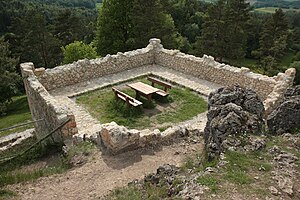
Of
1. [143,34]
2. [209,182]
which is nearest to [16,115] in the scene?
[143,34]

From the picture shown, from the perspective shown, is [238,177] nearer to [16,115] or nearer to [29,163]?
[29,163]

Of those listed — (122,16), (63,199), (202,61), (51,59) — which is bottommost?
(51,59)

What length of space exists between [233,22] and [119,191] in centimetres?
2932

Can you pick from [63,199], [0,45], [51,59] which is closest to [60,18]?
[51,59]

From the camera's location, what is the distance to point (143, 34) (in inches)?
925

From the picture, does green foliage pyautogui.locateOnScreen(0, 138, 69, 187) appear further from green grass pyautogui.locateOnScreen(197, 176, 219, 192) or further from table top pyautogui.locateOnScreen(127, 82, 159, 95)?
green grass pyautogui.locateOnScreen(197, 176, 219, 192)

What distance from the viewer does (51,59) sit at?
1448 inches

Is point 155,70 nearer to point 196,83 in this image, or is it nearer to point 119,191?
point 196,83

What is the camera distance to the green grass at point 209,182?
17.4 feet

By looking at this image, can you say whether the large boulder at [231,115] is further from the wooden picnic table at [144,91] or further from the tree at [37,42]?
the tree at [37,42]

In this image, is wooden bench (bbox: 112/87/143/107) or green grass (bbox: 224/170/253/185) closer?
green grass (bbox: 224/170/253/185)

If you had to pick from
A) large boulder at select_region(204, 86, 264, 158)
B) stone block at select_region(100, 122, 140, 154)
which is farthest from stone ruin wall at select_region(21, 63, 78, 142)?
large boulder at select_region(204, 86, 264, 158)

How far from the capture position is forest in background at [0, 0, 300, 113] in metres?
23.1

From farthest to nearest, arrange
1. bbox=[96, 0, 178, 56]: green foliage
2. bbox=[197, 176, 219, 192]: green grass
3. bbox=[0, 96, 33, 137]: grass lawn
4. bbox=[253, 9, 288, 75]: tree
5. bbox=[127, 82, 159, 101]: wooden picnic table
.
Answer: bbox=[253, 9, 288, 75]: tree → bbox=[96, 0, 178, 56]: green foliage → bbox=[0, 96, 33, 137]: grass lawn → bbox=[127, 82, 159, 101]: wooden picnic table → bbox=[197, 176, 219, 192]: green grass
